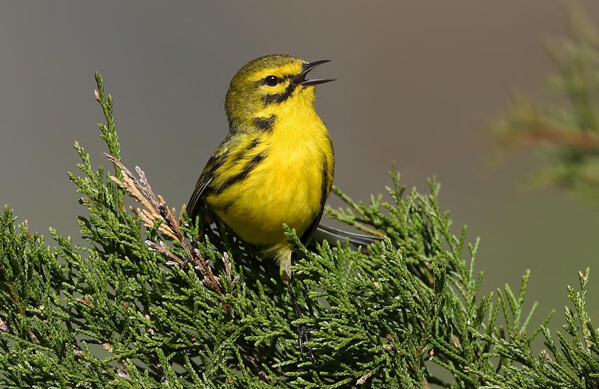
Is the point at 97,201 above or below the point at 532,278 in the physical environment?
above

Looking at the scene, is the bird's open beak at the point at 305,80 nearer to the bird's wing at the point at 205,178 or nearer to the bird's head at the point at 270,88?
the bird's head at the point at 270,88

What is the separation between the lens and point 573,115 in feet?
8.54

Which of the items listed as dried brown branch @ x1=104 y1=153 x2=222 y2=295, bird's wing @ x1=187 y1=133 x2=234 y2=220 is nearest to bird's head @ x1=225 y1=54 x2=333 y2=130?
bird's wing @ x1=187 y1=133 x2=234 y2=220

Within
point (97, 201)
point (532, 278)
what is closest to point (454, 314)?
point (97, 201)

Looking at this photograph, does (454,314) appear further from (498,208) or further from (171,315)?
(498,208)

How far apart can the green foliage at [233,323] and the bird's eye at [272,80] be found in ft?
2.90

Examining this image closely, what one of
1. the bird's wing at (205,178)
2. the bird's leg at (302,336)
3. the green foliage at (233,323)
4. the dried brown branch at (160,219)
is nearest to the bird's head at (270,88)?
the bird's wing at (205,178)

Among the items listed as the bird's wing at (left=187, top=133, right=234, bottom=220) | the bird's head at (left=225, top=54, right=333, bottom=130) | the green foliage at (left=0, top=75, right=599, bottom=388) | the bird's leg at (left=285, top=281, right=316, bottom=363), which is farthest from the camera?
the bird's head at (left=225, top=54, right=333, bottom=130)

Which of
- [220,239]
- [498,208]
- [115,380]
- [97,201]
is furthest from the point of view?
[498,208]

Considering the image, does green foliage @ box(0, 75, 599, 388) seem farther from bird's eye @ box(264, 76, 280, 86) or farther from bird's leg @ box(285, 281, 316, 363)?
bird's eye @ box(264, 76, 280, 86)

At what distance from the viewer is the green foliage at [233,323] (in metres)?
1.66

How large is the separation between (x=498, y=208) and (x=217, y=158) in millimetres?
5840

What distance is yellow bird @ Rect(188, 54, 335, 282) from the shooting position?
7.64ft

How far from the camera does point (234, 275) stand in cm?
207
